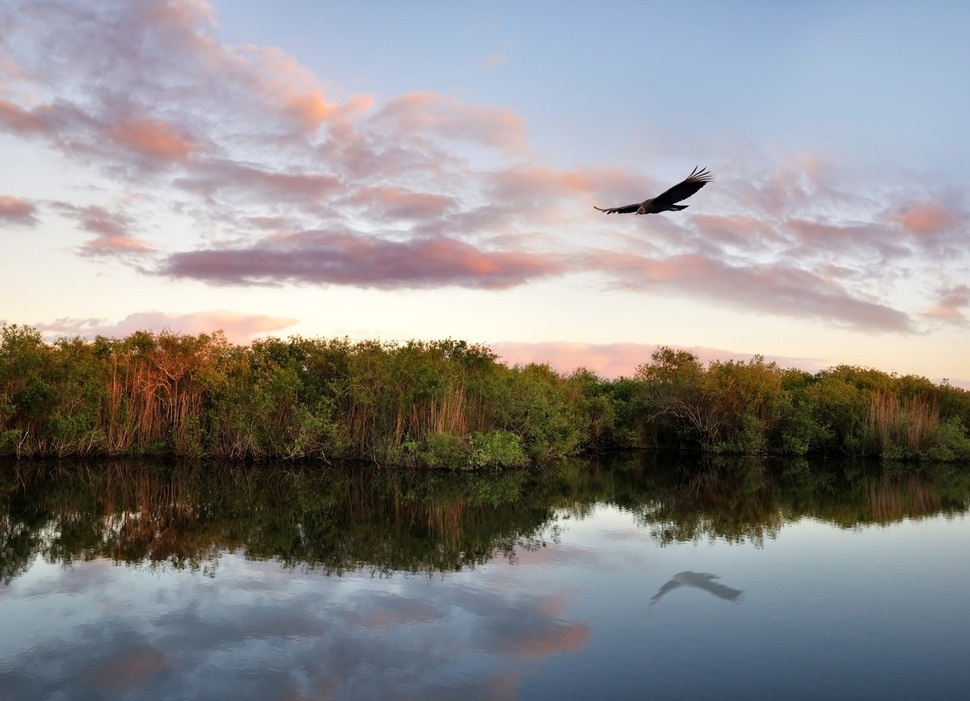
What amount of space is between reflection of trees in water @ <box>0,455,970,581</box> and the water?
4.2 inches

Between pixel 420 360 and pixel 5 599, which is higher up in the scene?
pixel 420 360

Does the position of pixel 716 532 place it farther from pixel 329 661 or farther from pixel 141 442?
pixel 141 442

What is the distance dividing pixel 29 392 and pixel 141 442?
4.00m

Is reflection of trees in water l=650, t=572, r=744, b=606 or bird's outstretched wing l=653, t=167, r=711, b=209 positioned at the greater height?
bird's outstretched wing l=653, t=167, r=711, b=209

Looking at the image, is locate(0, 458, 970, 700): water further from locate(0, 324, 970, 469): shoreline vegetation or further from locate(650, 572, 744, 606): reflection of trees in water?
locate(0, 324, 970, 469): shoreline vegetation

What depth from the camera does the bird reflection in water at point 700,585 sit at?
955cm

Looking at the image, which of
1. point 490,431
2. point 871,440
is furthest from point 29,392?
point 871,440

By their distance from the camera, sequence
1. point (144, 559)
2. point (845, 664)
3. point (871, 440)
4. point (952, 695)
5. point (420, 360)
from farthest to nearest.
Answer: point (871, 440)
point (420, 360)
point (144, 559)
point (845, 664)
point (952, 695)

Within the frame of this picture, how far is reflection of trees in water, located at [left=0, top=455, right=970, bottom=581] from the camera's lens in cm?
1179

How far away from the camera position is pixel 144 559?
36.1 ft

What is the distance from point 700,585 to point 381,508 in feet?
25.8

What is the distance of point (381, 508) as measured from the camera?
628 inches

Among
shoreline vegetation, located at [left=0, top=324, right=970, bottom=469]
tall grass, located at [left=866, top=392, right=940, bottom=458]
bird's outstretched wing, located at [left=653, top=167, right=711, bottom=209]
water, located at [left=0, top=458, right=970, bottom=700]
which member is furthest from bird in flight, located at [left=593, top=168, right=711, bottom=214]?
tall grass, located at [left=866, top=392, right=940, bottom=458]

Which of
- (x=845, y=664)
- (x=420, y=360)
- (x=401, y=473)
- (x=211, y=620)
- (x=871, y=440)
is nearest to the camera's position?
(x=845, y=664)
